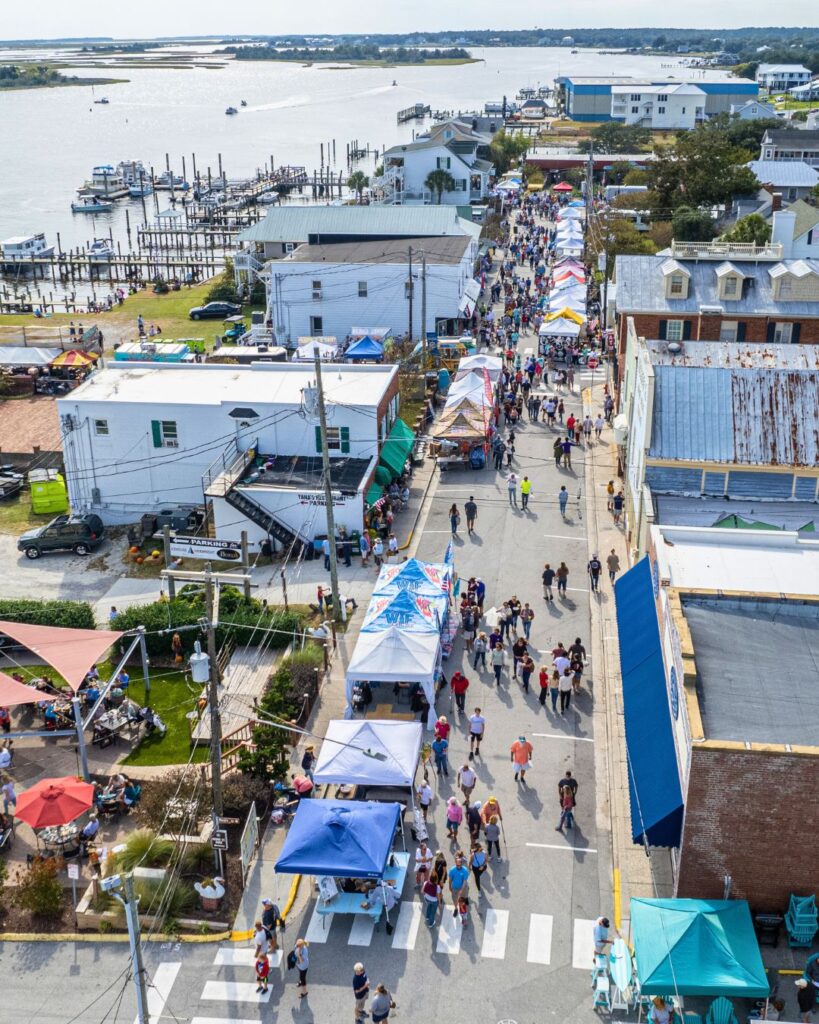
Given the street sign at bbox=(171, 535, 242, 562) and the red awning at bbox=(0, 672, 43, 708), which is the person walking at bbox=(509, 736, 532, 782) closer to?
the red awning at bbox=(0, 672, 43, 708)

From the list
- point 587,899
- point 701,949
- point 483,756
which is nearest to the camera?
point 701,949

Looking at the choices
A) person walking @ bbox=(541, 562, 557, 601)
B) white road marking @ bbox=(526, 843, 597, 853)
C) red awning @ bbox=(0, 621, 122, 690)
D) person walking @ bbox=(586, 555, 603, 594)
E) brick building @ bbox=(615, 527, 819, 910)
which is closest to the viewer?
brick building @ bbox=(615, 527, 819, 910)

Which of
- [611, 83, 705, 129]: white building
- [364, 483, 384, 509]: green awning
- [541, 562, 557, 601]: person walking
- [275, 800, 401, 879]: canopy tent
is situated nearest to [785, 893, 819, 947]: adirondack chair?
[275, 800, 401, 879]: canopy tent

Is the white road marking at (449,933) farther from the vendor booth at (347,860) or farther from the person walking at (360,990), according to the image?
the person walking at (360,990)

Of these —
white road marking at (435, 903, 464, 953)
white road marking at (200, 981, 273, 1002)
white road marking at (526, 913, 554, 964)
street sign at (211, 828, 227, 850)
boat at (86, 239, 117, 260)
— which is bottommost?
boat at (86, 239, 117, 260)

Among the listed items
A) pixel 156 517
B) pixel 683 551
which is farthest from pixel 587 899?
pixel 156 517

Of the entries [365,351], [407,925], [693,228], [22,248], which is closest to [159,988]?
[407,925]

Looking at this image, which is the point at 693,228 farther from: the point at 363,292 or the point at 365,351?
the point at 365,351

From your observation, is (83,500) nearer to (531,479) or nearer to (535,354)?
(531,479)
